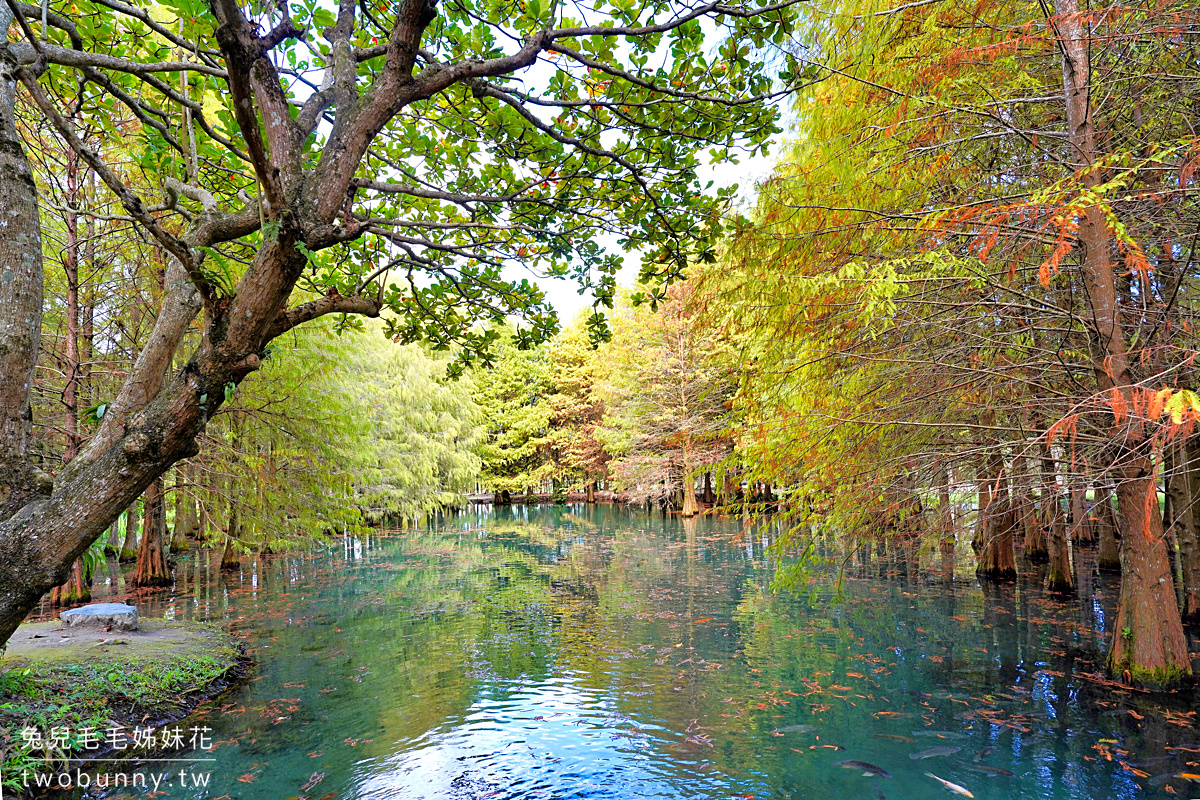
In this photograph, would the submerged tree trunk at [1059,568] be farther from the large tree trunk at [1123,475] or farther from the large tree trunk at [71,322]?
the large tree trunk at [71,322]

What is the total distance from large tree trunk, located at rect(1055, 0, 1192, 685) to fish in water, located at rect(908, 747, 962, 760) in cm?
264

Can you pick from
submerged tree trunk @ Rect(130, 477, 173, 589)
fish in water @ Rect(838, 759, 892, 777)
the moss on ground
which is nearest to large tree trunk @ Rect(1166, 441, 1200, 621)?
fish in water @ Rect(838, 759, 892, 777)

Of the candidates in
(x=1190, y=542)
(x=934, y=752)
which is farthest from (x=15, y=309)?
(x=1190, y=542)

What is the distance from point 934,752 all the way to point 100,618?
1070 cm

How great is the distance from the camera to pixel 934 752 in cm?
568

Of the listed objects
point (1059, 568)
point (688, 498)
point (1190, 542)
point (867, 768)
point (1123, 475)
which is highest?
point (1123, 475)

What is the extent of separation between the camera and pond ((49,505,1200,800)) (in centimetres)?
534

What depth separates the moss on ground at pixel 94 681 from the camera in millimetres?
5402

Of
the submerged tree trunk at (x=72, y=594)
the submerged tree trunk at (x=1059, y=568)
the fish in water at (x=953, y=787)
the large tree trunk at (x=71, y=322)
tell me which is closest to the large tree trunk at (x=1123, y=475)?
the fish in water at (x=953, y=787)

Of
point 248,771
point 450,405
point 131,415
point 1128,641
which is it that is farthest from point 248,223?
point 450,405

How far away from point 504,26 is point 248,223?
253cm

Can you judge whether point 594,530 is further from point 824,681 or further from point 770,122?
point 770,122

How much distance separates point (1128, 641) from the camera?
6.72m

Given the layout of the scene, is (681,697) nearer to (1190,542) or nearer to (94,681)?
(94,681)
